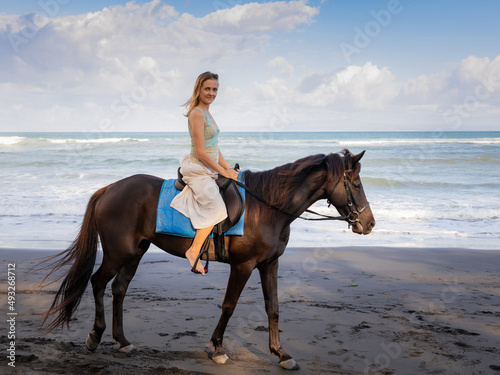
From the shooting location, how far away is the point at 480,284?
591 centimetres

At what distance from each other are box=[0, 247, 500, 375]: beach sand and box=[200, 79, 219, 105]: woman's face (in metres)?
2.02

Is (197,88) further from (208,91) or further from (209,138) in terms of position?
(209,138)

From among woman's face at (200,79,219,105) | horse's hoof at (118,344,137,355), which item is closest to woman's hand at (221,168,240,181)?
woman's face at (200,79,219,105)

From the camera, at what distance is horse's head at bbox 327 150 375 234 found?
350 cm

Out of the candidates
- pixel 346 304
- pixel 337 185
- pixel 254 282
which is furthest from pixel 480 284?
pixel 337 185

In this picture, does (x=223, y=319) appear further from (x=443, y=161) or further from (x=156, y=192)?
(x=443, y=161)

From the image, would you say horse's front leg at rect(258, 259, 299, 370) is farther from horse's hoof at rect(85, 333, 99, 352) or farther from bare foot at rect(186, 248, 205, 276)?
horse's hoof at rect(85, 333, 99, 352)

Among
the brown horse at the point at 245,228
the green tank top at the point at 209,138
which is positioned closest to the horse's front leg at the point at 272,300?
the brown horse at the point at 245,228

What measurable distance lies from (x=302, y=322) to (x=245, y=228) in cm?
149

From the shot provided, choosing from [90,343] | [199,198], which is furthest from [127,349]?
[199,198]

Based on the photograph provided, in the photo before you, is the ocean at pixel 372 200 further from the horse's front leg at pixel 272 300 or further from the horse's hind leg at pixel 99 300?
the horse's front leg at pixel 272 300

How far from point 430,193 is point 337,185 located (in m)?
13.0

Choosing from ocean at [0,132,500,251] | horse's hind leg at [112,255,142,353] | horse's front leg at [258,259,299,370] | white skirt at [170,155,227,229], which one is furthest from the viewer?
ocean at [0,132,500,251]

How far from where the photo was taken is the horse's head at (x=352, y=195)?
3.50m
